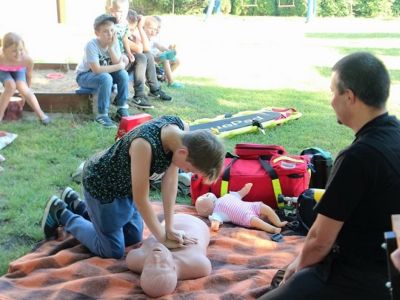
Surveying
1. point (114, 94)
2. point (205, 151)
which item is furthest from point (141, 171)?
point (114, 94)

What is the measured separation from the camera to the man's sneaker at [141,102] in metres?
7.19

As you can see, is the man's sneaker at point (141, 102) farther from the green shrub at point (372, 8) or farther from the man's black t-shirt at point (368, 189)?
the green shrub at point (372, 8)

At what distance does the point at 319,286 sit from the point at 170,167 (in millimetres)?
1223

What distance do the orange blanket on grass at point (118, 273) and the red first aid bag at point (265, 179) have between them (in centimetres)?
55

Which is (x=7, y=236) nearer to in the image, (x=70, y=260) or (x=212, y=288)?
(x=70, y=260)

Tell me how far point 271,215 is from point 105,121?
302 cm

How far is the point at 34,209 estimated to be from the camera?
423 cm

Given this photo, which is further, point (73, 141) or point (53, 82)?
point (53, 82)

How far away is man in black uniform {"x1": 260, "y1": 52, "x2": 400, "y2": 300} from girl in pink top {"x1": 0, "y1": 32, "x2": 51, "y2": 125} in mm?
4658

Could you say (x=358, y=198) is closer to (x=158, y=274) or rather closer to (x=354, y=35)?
(x=158, y=274)

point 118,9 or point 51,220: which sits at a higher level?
point 118,9

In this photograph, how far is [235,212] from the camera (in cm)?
404

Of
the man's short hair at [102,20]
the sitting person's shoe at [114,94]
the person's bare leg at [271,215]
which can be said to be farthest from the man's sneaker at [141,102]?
the person's bare leg at [271,215]

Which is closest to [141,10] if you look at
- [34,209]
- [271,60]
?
[271,60]
